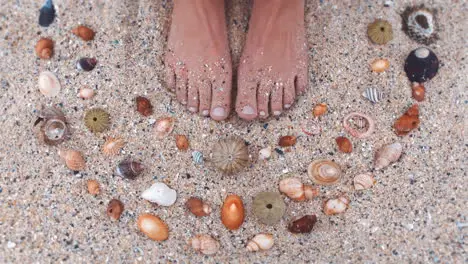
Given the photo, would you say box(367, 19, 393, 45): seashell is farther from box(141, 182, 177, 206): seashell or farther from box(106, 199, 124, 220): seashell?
box(106, 199, 124, 220): seashell

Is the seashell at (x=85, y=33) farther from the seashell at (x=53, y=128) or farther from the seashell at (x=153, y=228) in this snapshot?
the seashell at (x=153, y=228)

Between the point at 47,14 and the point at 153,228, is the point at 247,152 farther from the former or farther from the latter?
the point at 47,14

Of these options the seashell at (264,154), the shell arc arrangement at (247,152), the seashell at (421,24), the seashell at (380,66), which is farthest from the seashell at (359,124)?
the seashell at (421,24)

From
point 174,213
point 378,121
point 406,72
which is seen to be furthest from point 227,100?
point 406,72

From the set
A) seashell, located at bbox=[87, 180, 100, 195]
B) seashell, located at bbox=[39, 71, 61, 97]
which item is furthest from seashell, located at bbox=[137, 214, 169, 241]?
seashell, located at bbox=[39, 71, 61, 97]

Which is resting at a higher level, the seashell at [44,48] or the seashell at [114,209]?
the seashell at [44,48]

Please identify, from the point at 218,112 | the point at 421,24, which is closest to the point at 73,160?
the point at 218,112
